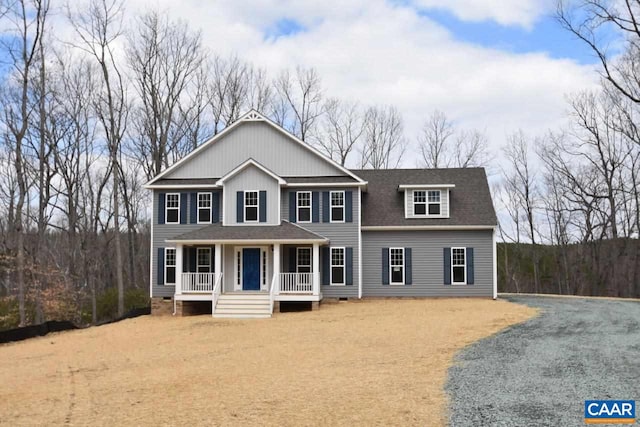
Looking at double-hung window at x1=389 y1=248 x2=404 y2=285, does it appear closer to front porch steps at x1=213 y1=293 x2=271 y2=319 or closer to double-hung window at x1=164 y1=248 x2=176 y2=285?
front porch steps at x1=213 y1=293 x2=271 y2=319

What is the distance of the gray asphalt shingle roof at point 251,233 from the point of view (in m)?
21.5

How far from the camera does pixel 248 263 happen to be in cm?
2297

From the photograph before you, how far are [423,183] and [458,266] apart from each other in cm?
384

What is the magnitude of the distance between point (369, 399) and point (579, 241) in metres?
37.6

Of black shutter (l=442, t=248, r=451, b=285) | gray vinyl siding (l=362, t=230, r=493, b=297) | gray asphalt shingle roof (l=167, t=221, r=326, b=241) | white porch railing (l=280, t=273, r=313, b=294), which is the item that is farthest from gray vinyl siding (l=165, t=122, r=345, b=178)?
black shutter (l=442, t=248, r=451, b=285)

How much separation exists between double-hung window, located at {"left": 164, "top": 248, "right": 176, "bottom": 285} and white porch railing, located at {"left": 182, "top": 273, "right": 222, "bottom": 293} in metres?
1.26

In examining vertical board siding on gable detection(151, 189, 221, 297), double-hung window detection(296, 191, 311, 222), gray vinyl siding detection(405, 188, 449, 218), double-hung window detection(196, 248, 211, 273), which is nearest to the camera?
double-hung window detection(196, 248, 211, 273)

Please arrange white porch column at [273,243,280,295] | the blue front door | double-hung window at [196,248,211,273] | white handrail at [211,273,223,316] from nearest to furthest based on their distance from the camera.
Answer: white handrail at [211,273,223,316]
white porch column at [273,243,280,295]
the blue front door
double-hung window at [196,248,211,273]

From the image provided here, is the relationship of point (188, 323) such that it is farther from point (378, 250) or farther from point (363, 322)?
point (378, 250)

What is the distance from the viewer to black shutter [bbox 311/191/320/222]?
2350 cm

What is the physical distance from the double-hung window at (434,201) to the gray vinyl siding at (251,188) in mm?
6495

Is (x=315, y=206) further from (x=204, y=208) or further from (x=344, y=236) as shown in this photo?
(x=204, y=208)

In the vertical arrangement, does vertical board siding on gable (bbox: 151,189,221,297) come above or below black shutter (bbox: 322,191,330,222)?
below

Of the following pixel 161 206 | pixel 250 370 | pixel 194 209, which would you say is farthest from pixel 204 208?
pixel 250 370
